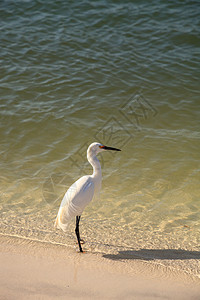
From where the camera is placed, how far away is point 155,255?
13.1 feet

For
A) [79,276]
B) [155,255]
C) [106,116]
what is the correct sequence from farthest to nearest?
[106,116] < [155,255] < [79,276]

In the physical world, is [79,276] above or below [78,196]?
below

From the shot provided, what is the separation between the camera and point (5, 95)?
770 centimetres

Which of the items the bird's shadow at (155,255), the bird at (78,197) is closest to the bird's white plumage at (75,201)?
the bird at (78,197)

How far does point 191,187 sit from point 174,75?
143 inches

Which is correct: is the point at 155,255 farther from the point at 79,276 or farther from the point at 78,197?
the point at 78,197

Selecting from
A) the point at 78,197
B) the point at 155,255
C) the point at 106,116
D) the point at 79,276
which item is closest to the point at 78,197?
the point at 78,197

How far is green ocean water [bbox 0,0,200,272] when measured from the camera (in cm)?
466

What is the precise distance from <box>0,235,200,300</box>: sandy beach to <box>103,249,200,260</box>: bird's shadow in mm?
57

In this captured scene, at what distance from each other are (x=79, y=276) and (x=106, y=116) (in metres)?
4.07

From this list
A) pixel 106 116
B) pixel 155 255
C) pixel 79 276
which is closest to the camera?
pixel 79 276

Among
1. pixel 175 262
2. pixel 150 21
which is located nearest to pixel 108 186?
pixel 175 262

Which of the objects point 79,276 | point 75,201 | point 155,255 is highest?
point 75,201

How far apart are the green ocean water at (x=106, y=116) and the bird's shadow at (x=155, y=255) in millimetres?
108
